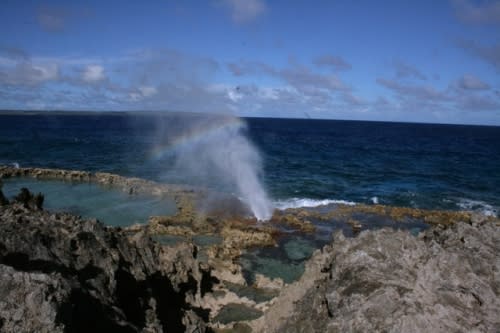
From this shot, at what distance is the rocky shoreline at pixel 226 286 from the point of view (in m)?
6.65

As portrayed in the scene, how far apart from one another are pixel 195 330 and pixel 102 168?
4924cm

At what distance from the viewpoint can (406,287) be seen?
772cm

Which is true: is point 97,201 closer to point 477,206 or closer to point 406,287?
point 406,287

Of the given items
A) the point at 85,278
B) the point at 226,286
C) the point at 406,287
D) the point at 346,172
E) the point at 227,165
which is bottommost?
the point at 226,286

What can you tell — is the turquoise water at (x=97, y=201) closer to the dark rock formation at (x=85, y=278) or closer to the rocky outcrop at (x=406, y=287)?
the dark rock formation at (x=85, y=278)

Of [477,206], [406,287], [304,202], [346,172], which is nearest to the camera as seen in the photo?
[406,287]

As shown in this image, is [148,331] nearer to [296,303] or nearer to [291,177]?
[296,303]

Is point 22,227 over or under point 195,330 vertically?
over

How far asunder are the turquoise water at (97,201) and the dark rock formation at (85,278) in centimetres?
1545

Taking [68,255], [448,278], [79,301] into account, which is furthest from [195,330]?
[448,278]

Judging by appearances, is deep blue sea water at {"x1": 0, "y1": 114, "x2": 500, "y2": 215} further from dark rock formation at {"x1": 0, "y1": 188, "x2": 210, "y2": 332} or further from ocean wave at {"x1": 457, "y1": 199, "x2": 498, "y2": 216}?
dark rock formation at {"x1": 0, "y1": 188, "x2": 210, "y2": 332}

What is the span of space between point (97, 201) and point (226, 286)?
865 inches

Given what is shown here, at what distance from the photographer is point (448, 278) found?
313 inches

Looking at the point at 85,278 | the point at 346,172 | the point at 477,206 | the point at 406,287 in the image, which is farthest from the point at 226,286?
the point at 346,172
